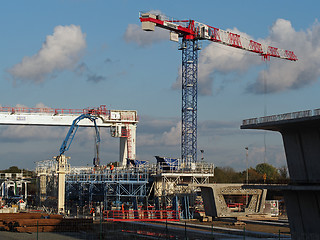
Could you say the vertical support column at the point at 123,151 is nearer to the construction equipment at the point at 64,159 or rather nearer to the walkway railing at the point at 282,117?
the construction equipment at the point at 64,159

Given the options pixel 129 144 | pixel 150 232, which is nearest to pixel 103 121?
pixel 129 144

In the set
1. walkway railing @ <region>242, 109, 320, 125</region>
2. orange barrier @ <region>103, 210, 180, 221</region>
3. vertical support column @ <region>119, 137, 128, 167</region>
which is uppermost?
vertical support column @ <region>119, 137, 128, 167</region>

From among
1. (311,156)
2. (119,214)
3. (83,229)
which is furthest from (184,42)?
(311,156)

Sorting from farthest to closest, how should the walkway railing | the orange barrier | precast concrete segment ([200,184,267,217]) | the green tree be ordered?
the green tree → precast concrete segment ([200,184,267,217]) → the orange barrier → the walkway railing

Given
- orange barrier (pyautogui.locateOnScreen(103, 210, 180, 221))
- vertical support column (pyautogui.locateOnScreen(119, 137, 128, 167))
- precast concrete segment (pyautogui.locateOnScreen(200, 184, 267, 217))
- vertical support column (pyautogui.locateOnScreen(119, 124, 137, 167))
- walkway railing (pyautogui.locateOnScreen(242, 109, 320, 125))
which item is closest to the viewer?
walkway railing (pyautogui.locateOnScreen(242, 109, 320, 125))

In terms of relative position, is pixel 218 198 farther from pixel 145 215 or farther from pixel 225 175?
pixel 225 175

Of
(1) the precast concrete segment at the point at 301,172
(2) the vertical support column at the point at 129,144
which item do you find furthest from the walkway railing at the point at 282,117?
(2) the vertical support column at the point at 129,144

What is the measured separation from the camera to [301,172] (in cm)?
3825

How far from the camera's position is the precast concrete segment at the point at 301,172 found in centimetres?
3678

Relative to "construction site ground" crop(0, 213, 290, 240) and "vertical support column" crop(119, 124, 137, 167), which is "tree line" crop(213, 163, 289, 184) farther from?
"construction site ground" crop(0, 213, 290, 240)

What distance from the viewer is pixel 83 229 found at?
164ft

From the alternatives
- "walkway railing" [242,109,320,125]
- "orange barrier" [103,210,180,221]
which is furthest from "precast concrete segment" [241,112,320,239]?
"orange barrier" [103,210,180,221]

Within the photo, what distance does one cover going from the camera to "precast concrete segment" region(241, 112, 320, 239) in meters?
36.8

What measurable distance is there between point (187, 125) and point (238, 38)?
82.4 feet
